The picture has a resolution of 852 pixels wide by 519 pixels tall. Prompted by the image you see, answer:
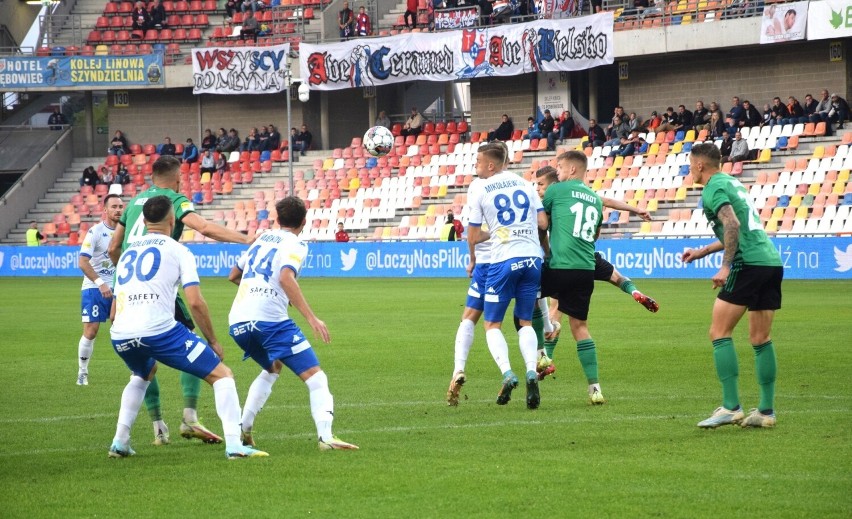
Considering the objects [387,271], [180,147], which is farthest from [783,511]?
[180,147]

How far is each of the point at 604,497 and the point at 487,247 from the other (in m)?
4.69

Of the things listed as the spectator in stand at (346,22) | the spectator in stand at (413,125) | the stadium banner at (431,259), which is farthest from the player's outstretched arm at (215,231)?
the spectator in stand at (346,22)

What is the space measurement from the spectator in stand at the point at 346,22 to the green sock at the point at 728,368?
37.7m

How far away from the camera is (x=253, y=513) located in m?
6.48

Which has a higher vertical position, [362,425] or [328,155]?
[328,155]

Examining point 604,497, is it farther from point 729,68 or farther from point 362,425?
point 729,68

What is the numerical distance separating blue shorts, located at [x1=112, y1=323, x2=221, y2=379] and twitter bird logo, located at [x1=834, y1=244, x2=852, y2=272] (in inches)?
834

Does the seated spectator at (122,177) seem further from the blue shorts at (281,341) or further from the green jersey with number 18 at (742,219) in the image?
the green jersey with number 18 at (742,219)

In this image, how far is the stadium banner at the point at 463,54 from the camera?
38.6 metres

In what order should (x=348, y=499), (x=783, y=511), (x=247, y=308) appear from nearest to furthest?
(x=783, y=511)
(x=348, y=499)
(x=247, y=308)

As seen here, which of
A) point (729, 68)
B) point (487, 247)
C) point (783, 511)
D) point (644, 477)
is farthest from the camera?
point (729, 68)

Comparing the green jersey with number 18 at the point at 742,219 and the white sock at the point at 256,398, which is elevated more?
the green jersey with number 18 at the point at 742,219

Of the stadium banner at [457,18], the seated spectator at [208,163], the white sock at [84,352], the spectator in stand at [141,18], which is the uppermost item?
the spectator in stand at [141,18]

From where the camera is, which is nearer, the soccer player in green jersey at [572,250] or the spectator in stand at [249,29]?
the soccer player in green jersey at [572,250]
